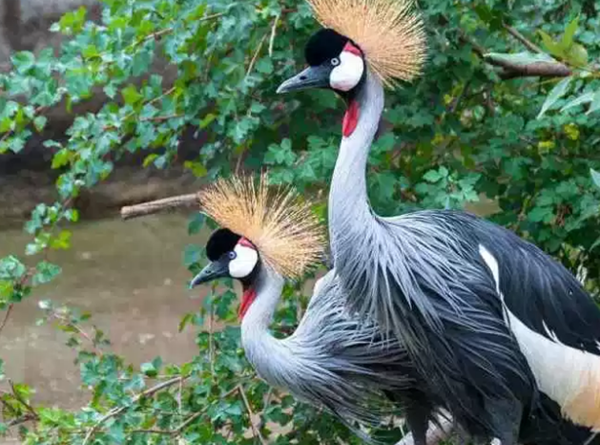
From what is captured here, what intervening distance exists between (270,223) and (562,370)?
1.83ft

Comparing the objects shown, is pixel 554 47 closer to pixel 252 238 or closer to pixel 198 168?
pixel 252 238

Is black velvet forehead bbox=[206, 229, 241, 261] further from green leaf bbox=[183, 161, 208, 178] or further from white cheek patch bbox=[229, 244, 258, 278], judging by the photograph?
green leaf bbox=[183, 161, 208, 178]

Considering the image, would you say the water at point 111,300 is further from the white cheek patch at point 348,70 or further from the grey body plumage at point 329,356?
the white cheek patch at point 348,70

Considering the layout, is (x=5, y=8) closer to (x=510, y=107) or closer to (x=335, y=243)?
(x=510, y=107)

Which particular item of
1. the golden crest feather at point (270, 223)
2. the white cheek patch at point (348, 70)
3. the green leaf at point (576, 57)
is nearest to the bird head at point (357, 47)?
the white cheek patch at point (348, 70)

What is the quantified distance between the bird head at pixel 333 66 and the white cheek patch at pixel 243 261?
0.94 ft

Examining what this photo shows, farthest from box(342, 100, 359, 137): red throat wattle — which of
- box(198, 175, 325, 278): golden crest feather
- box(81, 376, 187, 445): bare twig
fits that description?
box(81, 376, 187, 445): bare twig

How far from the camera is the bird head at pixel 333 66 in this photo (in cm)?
194

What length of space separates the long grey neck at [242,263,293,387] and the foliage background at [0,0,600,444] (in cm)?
28

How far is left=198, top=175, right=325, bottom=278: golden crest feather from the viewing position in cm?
208

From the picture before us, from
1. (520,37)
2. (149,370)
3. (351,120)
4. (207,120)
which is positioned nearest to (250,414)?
(149,370)

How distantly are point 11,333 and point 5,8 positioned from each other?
2.17m

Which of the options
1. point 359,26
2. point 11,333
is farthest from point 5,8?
point 359,26

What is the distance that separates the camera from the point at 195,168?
2.57m
